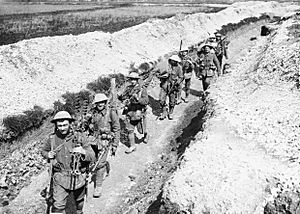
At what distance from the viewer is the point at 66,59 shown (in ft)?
56.3

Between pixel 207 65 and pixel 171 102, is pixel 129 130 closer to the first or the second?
pixel 171 102

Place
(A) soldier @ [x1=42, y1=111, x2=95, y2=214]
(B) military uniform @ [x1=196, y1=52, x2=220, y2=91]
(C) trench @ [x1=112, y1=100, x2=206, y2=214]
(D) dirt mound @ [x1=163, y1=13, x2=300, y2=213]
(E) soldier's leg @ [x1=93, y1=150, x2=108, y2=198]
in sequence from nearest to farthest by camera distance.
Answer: (D) dirt mound @ [x1=163, y1=13, x2=300, y2=213], (A) soldier @ [x1=42, y1=111, x2=95, y2=214], (C) trench @ [x1=112, y1=100, x2=206, y2=214], (E) soldier's leg @ [x1=93, y1=150, x2=108, y2=198], (B) military uniform @ [x1=196, y1=52, x2=220, y2=91]

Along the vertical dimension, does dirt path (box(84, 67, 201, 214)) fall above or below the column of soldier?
below

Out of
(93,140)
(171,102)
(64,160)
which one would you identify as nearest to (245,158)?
(93,140)

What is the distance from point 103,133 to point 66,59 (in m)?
8.98

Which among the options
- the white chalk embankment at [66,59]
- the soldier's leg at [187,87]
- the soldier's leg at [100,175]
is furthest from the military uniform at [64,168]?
the soldier's leg at [187,87]

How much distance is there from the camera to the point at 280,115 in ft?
33.0

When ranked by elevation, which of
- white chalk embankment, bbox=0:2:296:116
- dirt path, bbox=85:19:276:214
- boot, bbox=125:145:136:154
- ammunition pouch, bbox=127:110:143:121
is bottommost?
dirt path, bbox=85:19:276:214

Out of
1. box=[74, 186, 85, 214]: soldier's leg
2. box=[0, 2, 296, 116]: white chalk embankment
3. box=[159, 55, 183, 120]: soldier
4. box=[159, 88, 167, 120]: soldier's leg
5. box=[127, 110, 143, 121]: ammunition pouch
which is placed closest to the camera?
box=[74, 186, 85, 214]: soldier's leg

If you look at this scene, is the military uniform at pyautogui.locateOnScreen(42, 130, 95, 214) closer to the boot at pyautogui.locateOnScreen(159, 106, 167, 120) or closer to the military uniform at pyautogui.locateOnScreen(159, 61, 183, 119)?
the military uniform at pyautogui.locateOnScreen(159, 61, 183, 119)

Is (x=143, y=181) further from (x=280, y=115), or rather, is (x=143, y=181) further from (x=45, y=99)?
(x=45, y=99)

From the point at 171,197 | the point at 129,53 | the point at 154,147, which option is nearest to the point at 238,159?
the point at 171,197

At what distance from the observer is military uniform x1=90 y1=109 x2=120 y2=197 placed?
8.98m

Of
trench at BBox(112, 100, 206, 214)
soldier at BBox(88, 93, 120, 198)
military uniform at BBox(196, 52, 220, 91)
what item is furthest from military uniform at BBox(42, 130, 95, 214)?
military uniform at BBox(196, 52, 220, 91)
